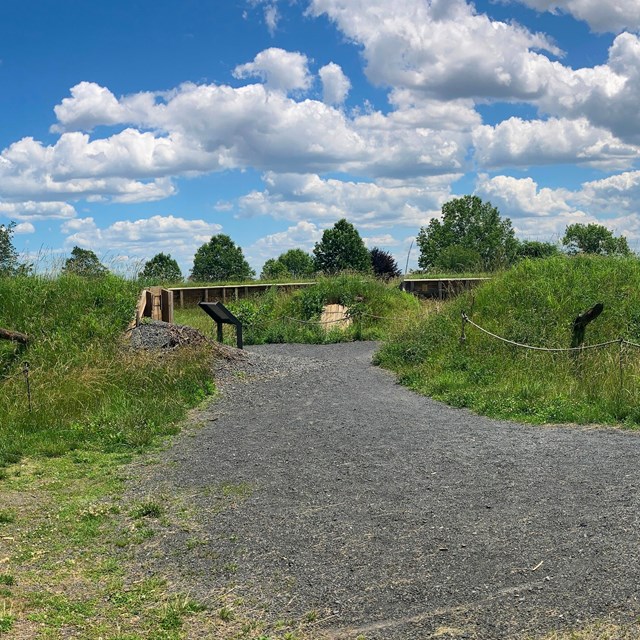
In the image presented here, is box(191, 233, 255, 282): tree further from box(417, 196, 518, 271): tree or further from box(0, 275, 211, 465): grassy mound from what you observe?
box(0, 275, 211, 465): grassy mound

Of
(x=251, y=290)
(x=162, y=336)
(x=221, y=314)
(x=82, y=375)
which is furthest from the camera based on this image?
(x=251, y=290)

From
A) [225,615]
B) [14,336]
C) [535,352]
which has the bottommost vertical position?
[225,615]

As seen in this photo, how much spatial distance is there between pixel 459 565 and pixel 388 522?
2.86 feet

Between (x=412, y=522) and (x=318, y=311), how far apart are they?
15813 millimetres

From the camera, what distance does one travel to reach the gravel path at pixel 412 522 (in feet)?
13.2

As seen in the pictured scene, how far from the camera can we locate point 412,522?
525 cm

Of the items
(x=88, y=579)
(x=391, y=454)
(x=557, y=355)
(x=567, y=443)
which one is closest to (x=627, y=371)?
(x=557, y=355)

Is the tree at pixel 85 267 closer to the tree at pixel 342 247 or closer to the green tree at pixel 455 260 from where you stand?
the green tree at pixel 455 260

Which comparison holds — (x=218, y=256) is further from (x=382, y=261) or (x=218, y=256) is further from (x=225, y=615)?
(x=225, y=615)

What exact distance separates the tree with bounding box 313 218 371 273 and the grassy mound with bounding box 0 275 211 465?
4979 cm

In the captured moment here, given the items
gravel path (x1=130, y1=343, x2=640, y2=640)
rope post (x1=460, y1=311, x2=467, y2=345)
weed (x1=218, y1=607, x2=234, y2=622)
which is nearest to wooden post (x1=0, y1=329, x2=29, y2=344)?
gravel path (x1=130, y1=343, x2=640, y2=640)

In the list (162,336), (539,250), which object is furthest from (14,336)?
(539,250)

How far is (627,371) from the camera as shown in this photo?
10.2 metres

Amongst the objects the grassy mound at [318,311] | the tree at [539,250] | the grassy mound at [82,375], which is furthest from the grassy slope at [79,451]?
the tree at [539,250]
